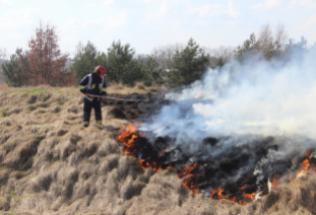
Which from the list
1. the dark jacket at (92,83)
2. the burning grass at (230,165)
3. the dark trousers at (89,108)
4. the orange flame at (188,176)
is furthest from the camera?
the dark trousers at (89,108)

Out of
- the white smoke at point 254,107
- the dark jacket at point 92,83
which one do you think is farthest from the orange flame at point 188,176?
the dark jacket at point 92,83

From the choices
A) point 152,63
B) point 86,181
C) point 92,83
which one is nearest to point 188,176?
point 86,181

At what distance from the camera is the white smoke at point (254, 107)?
10.8m

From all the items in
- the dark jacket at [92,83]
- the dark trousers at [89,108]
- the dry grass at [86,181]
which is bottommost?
the dry grass at [86,181]

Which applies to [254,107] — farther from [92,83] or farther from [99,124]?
[92,83]

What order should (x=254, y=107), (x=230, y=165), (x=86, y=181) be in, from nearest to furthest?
(x=230, y=165) < (x=86, y=181) < (x=254, y=107)

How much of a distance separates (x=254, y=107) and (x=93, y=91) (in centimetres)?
533

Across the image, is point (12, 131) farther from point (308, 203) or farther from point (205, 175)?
point (308, 203)

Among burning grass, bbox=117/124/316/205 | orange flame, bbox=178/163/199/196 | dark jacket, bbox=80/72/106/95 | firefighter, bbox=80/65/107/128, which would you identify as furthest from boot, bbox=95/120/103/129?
orange flame, bbox=178/163/199/196

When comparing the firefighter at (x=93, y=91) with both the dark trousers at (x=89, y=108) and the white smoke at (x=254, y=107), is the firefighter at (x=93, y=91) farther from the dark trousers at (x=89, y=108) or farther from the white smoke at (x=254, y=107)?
the white smoke at (x=254, y=107)

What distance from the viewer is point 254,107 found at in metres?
12.0

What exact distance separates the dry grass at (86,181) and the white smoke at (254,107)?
1.64 metres

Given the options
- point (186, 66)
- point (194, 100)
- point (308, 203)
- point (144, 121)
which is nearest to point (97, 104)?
point (144, 121)

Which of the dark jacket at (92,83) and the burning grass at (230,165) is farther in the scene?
the dark jacket at (92,83)
